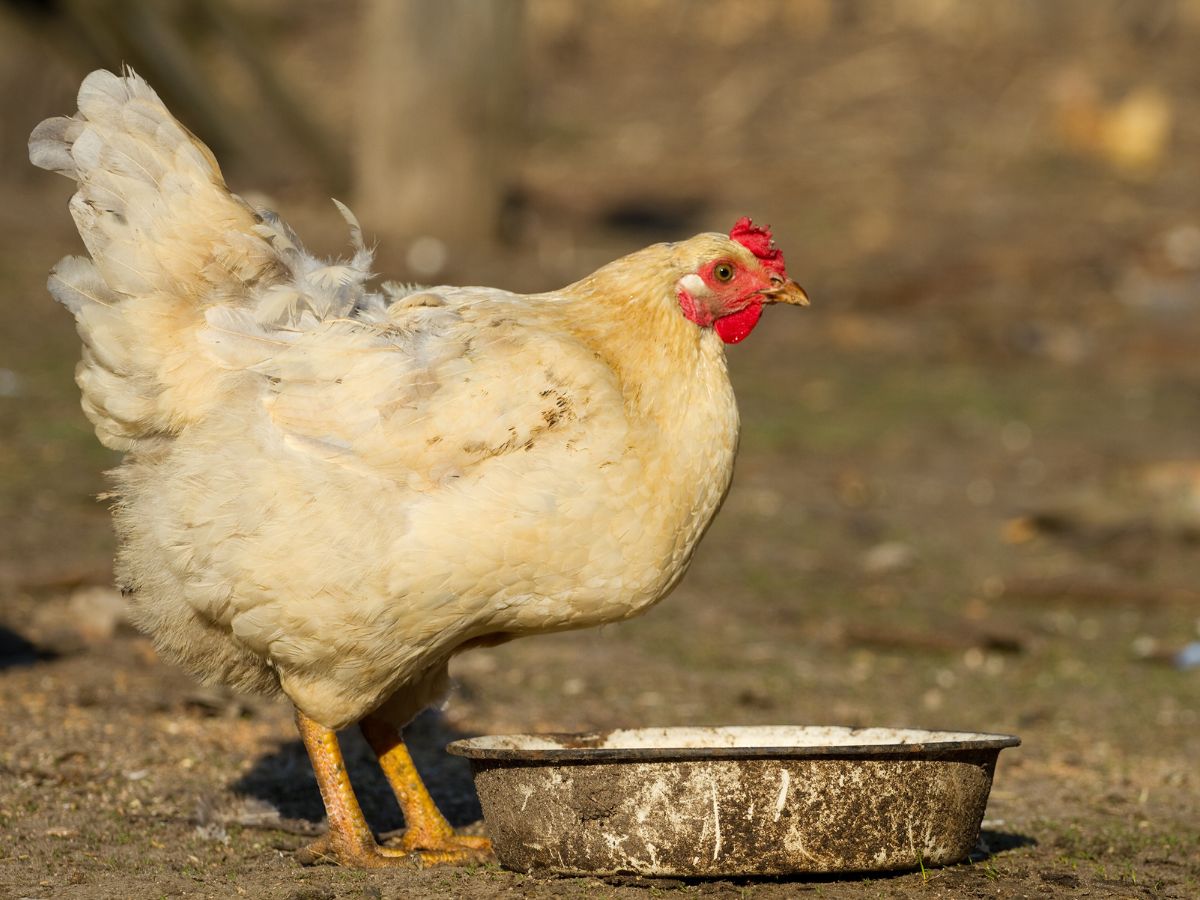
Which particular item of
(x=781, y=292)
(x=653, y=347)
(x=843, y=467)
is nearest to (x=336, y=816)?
(x=653, y=347)

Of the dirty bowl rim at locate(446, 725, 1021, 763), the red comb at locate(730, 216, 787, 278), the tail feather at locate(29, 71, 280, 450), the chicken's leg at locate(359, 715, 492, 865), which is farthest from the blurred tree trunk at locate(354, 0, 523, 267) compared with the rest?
the dirty bowl rim at locate(446, 725, 1021, 763)

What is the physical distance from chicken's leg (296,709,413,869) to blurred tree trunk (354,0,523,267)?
8.77 metres

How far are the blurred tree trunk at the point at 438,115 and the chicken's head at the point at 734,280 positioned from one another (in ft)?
28.4

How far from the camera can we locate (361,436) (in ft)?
12.1

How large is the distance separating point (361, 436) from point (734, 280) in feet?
3.43

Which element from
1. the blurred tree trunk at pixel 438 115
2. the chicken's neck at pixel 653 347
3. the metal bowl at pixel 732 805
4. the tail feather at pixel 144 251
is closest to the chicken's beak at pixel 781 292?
the chicken's neck at pixel 653 347

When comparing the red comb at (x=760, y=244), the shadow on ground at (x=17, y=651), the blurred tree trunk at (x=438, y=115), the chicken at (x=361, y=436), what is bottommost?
the shadow on ground at (x=17, y=651)

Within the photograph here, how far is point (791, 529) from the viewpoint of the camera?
8508mm

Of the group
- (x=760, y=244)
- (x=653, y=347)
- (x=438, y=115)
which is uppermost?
(x=438, y=115)

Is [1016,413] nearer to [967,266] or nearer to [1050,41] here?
[967,266]

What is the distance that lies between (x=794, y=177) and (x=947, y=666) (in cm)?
985

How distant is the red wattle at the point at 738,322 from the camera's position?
156 inches

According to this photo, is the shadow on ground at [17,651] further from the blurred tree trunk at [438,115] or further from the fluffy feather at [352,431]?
the blurred tree trunk at [438,115]

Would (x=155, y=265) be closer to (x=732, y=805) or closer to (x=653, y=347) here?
(x=653, y=347)
